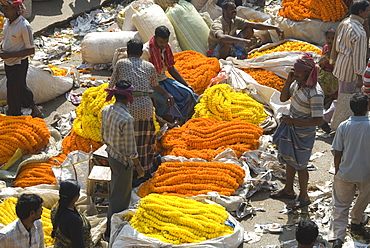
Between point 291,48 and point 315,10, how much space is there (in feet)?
2.89

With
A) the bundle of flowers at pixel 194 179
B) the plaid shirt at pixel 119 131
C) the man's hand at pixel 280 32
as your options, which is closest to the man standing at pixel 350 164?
the bundle of flowers at pixel 194 179

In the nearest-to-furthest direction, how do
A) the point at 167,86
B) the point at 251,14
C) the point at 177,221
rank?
1. the point at 177,221
2. the point at 167,86
3. the point at 251,14

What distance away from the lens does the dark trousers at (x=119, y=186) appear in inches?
226

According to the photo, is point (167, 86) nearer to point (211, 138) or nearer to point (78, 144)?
point (211, 138)

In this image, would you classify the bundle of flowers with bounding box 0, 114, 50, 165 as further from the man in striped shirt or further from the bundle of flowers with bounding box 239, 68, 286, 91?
the man in striped shirt

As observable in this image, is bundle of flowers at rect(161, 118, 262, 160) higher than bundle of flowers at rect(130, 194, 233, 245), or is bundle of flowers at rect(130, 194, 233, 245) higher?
bundle of flowers at rect(130, 194, 233, 245)

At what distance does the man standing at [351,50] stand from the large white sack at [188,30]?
2623 mm

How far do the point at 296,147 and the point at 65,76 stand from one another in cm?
431

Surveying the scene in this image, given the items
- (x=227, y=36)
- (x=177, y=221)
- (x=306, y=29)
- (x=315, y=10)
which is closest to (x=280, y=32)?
(x=306, y=29)

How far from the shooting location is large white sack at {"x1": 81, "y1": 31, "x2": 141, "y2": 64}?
9.59 metres

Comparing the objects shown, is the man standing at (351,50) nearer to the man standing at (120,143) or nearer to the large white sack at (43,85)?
the man standing at (120,143)

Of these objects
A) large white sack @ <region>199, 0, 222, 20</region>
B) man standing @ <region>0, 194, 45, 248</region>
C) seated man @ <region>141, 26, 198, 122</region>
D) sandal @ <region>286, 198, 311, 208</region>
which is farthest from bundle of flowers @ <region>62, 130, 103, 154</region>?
large white sack @ <region>199, 0, 222, 20</region>

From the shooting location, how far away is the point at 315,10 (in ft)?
32.0

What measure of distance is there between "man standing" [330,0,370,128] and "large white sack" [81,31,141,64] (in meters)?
3.43
